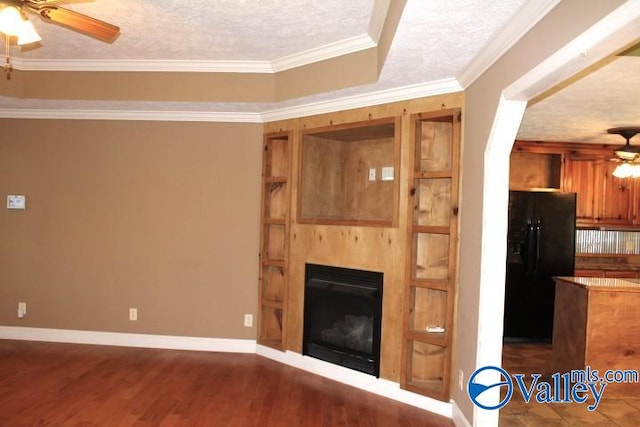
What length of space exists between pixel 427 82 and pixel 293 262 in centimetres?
205

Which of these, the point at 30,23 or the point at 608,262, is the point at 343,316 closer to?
the point at 30,23

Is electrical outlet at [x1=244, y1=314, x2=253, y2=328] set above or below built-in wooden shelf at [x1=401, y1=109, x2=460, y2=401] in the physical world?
below

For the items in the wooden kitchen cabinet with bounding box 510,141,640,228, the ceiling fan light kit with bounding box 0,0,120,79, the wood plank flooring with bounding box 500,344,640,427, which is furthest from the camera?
the wooden kitchen cabinet with bounding box 510,141,640,228

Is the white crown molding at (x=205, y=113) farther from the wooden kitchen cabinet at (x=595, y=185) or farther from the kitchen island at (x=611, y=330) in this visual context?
the wooden kitchen cabinet at (x=595, y=185)

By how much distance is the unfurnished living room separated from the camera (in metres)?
3.02

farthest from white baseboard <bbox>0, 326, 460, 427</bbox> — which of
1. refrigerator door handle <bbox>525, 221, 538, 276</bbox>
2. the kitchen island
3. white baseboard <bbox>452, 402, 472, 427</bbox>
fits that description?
refrigerator door handle <bbox>525, 221, 538, 276</bbox>

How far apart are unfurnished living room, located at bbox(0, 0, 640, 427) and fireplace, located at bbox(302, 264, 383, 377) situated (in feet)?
0.06

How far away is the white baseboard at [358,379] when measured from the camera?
3742mm

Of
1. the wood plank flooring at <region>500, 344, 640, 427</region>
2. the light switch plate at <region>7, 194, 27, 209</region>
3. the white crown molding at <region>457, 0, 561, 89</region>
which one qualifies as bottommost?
the wood plank flooring at <region>500, 344, 640, 427</region>

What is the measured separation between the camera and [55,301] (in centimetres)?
525

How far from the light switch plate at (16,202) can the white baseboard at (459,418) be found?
15.1ft

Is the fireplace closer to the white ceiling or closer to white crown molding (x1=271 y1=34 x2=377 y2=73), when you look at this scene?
the white ceiling

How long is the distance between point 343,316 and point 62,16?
3071 mm

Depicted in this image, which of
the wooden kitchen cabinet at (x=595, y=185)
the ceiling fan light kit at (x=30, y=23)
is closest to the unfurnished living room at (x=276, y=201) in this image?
the ceiling fan light kit at (x=30, y=23)
